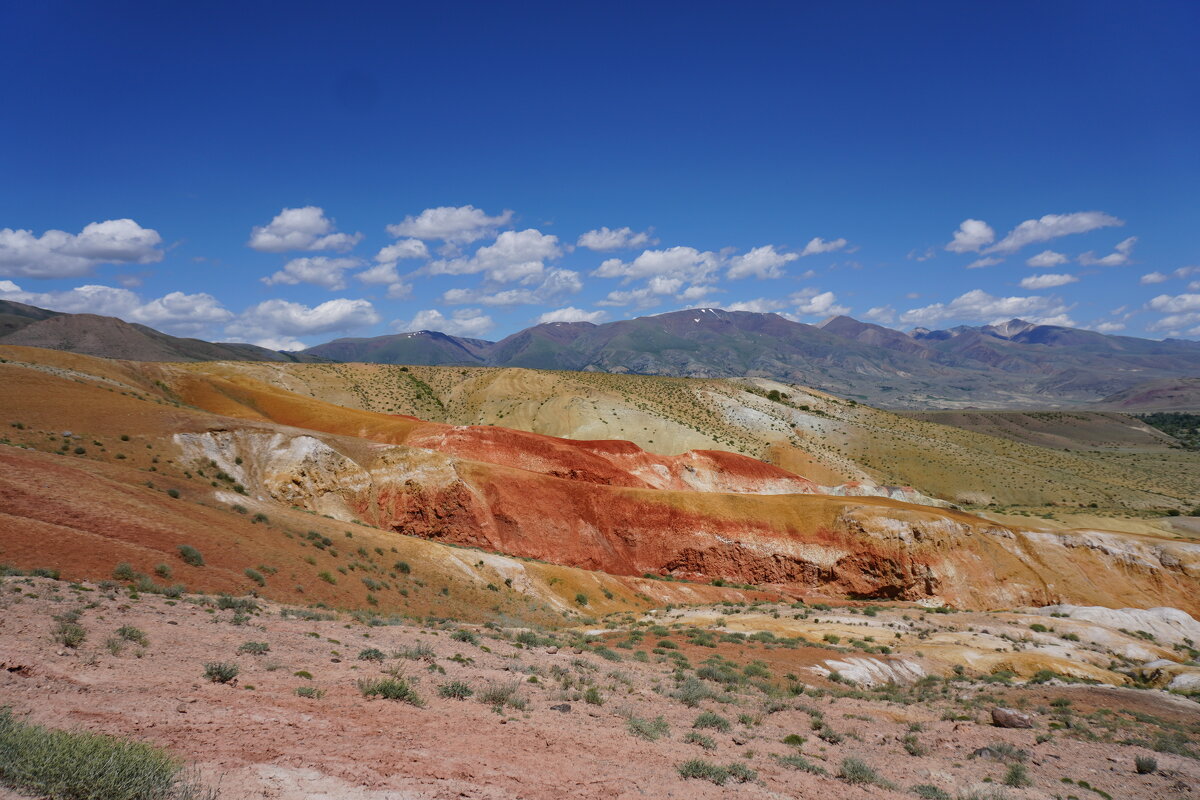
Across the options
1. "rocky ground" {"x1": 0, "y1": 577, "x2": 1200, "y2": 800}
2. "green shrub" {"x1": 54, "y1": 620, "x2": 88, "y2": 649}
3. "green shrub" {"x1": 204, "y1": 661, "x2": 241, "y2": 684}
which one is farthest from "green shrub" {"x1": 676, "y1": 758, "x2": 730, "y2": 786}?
"green shrub" {"x1": 54, "y1": 620, "x2": 88, "y2": 649}

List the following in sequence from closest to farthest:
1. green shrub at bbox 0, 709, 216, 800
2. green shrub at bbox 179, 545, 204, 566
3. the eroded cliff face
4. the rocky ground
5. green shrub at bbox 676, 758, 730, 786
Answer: green shrub at bbox 0, 709, 216, 800, the rocky ground, green shrub at bbox 676, 758, 730, 786, green shrub at bbox 179, 545, 204, 566, the eroded cliff face

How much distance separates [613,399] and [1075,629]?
58.0 metres

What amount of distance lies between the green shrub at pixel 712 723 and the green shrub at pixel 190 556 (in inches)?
659

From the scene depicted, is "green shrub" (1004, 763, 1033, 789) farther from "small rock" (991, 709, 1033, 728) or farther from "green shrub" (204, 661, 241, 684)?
"green shrub" (204, 661, 241, 684)

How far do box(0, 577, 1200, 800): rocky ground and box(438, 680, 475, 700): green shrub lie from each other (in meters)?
0.05

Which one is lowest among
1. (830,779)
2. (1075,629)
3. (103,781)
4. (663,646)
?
(1075,629)

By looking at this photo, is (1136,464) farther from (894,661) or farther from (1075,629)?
(894,661)

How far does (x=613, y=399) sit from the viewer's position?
82812 mm

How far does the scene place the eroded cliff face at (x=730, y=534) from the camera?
40.6 m

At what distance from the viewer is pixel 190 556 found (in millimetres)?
19734

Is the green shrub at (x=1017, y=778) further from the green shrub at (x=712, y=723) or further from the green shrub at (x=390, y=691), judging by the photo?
the green shrub at (x=390, y=691)

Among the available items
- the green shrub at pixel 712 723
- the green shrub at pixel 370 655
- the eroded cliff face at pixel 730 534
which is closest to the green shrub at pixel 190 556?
the green shrub at pixel 370 655

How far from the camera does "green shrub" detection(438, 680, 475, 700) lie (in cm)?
1209

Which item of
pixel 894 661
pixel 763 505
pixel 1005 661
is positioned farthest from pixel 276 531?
pixel 763 505
